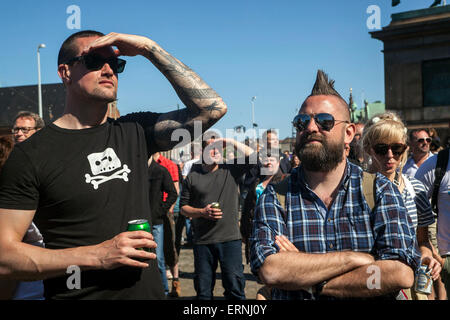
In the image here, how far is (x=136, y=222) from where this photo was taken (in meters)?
2.25

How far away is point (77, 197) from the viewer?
2314 mm

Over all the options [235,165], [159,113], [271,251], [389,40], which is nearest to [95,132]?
[159,113]

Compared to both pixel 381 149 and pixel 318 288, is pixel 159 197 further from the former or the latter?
pixel 318 288

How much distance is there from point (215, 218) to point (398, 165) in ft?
8.95

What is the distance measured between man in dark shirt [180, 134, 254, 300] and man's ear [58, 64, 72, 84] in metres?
3.53

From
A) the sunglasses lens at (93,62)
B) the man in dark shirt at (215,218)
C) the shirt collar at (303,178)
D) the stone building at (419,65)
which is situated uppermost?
the stone building at (419,65)

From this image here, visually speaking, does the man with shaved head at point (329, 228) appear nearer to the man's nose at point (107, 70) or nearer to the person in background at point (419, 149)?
the man's nose at point (107, 70)

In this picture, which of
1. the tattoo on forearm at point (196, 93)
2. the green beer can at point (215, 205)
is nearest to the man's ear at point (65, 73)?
the tattoo on forearm at point (196, 93)

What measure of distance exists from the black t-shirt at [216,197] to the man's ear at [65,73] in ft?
12.0

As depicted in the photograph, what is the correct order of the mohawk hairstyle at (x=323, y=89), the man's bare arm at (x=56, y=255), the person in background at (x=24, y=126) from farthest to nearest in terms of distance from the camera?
the person in background at (x=24, y=126) < the mohawk hairstyle at (x=323, y=89) < the man's bare arm at (x=56, y=255)

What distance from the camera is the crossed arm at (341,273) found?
2311mm

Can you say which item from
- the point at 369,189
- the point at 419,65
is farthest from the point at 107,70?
the point at 419,65
